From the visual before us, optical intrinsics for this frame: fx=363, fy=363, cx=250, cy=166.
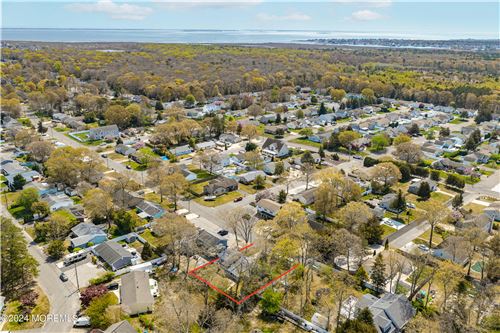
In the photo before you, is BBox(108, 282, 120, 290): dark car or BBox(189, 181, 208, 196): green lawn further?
BBox(189, 181, 208, 196): green lawn

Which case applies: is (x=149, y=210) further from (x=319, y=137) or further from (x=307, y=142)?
(x=319, y=137)

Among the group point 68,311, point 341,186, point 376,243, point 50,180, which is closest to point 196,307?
point 68,311

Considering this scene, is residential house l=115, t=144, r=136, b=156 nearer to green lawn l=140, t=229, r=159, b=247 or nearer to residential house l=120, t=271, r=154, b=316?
green lawn l=140, t=229, r=159, b=247

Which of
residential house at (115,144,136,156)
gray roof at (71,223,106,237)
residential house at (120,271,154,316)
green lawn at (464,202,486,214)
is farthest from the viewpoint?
residential house at (115,144,136,156)

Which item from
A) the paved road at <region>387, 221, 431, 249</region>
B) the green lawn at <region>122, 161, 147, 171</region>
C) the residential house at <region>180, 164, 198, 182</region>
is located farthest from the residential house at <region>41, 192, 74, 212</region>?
the paved road at <region>387, 221, 431, 249</region>

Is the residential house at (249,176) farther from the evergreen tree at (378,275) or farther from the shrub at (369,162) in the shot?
the evergreen tree at (378,275)

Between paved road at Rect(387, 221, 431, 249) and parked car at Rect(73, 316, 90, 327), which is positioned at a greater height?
paved road at Rect(387, 221, 431, 249)

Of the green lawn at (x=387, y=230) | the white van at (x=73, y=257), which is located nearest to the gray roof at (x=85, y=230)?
the white van at (x=73, y=257)
